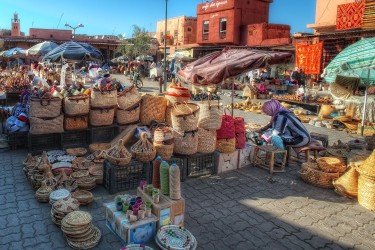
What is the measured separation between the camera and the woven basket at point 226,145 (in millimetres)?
5523

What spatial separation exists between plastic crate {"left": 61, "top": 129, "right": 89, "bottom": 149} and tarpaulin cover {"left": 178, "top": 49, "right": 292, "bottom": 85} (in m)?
2.40

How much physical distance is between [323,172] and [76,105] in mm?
4528

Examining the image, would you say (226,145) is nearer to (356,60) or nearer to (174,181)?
(174,181)

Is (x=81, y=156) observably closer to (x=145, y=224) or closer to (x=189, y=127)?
(x=189, y=127)

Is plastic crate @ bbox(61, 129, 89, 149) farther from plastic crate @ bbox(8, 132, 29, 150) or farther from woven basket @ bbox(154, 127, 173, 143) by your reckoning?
woven basket @ bbox(154, 127, 173, 143)

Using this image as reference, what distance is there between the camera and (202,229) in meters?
3.70

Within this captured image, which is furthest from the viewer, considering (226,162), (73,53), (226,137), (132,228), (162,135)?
(73,53)

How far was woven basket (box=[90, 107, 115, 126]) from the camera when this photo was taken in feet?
20.5

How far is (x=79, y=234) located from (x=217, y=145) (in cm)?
298

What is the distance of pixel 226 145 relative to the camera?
554 centimetres

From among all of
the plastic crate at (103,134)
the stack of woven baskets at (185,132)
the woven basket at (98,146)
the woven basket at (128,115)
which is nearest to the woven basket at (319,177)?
the stack of woven baskets at (185,132)

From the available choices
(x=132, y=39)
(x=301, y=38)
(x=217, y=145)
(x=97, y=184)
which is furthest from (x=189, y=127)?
(x=132, y=39)

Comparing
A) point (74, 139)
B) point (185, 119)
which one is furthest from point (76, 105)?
point (185, 119)

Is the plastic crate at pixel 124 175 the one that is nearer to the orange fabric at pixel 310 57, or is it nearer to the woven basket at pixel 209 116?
the woven basket at pixel 209 116
